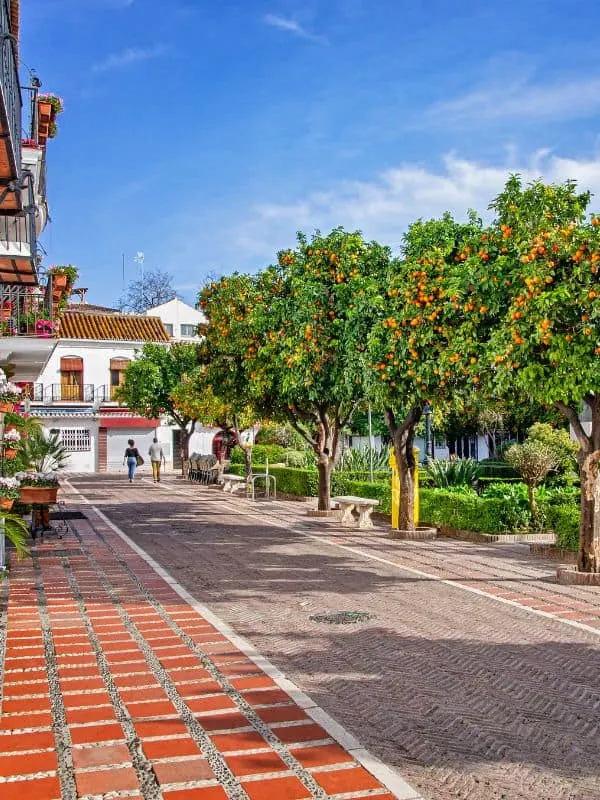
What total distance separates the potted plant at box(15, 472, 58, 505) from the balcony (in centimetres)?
628

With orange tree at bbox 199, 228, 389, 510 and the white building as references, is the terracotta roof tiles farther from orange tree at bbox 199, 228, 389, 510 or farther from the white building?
orange tree at bbox 199, 228, 389, 510

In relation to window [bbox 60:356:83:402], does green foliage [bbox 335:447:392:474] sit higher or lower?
lower

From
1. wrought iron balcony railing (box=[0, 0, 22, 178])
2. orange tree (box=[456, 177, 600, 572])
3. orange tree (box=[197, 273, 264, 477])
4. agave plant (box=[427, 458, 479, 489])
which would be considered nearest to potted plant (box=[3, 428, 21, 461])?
wrought iron balcony railing (box=[0, 0, 22, 178])

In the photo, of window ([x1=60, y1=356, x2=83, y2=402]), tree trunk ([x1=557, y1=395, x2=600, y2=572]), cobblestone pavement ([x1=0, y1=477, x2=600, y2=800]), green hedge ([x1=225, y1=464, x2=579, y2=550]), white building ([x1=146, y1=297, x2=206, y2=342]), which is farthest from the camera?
white building ([x1=146, y1=297, x2=206, y2=342])

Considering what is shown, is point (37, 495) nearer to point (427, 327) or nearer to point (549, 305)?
point (427, 327)

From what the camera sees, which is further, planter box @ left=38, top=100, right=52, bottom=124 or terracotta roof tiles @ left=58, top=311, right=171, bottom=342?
terracotta roof tiles @ left=58, top=311, right=171, bottom=342

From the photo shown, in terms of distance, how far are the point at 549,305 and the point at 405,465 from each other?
7.60 m

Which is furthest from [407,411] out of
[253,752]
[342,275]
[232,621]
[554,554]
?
[253,752]

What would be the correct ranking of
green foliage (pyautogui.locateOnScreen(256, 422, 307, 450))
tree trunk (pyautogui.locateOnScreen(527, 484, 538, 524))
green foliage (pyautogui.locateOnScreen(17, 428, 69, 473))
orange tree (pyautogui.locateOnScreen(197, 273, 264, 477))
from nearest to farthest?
1. green foliage (pyautogui.locateOnScreen(17, 428, 69, 473))
2. tree trunk (pyautogui.locateOnScreen(527, 484, 538, 524))
3. orange tree (pyautogui.locateOnScreen(197, 273, 264, 477))
4. green foliage (pyautogui.locateOnScreen(256, 422, 307, 450))

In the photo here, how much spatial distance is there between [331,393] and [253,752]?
40.4 ft

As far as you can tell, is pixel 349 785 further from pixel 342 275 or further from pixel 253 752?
pixel 342 275

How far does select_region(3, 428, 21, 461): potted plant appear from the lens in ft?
43.0

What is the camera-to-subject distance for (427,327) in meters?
13.0

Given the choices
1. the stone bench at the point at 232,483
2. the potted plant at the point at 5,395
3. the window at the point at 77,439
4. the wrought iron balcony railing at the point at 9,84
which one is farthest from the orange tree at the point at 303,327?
the window at the point at 77,439
